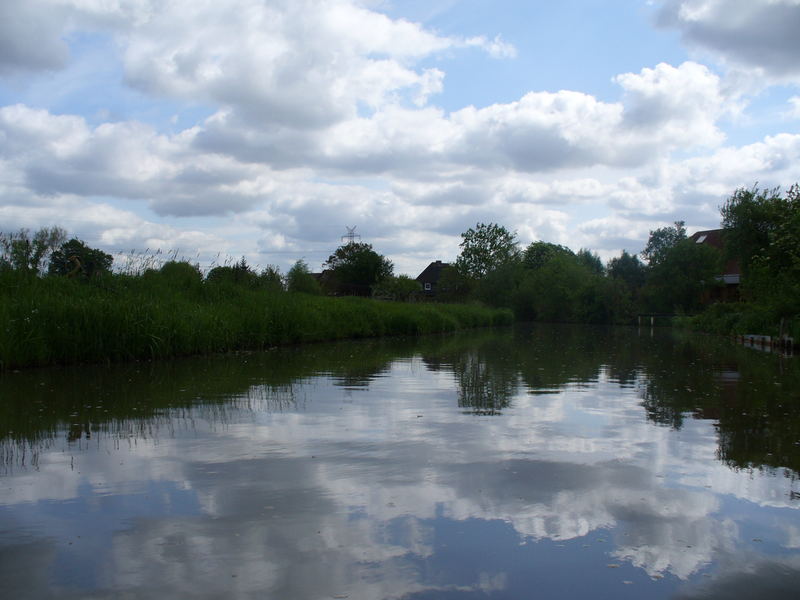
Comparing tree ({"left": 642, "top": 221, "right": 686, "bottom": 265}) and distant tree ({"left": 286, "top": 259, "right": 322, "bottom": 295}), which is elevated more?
tree ({"left": 642, "top": 221, "right": 686, "bottom": 265})

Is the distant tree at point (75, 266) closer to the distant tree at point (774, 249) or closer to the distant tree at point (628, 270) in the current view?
the distant tree at point (774, 249)

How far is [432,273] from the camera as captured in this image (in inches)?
4284

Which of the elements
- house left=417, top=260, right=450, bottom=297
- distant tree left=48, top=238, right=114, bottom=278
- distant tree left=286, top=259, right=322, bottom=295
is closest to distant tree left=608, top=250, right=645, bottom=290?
house left=417, top=260, right=450, bottom=297

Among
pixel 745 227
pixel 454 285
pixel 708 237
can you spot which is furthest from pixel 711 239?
pixel 745 227

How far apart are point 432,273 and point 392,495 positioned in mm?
104696

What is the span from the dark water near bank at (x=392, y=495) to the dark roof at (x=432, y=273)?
9811 centimetres

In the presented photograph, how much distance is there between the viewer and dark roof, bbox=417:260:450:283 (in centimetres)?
10709

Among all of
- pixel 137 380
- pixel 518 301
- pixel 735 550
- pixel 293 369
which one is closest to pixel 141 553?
pixel 735 550

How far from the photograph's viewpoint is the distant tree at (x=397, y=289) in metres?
40.1

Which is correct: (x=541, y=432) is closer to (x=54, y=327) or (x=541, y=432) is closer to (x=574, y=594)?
(x=574, y=594)

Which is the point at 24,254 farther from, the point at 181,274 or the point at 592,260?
the point at 592,260

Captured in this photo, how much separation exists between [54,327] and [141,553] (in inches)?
362

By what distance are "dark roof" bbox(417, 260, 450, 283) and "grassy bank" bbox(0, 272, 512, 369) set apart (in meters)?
85.6

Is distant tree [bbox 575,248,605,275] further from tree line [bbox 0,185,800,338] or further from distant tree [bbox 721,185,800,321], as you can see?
distant tree [bbox 721,185,800,321]
